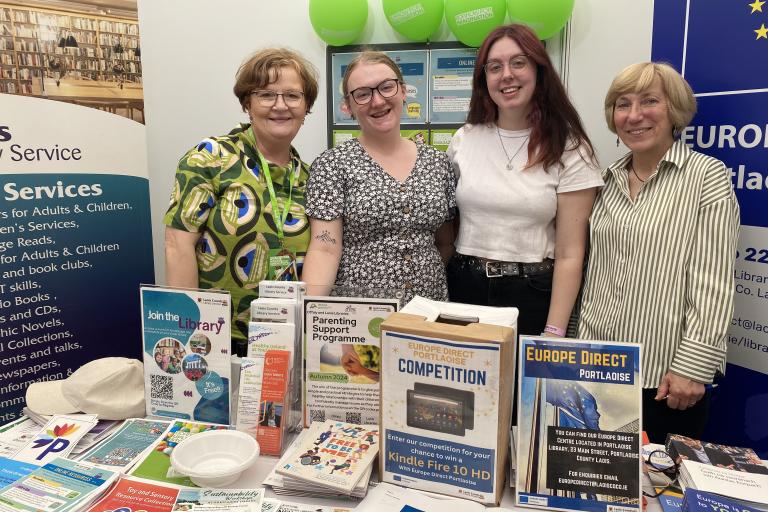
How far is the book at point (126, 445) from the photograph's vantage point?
4.17 ft

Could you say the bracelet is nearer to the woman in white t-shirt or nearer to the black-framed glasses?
the woman in white t-shirt

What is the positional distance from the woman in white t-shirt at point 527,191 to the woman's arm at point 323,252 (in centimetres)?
48

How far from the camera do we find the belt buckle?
193 cm

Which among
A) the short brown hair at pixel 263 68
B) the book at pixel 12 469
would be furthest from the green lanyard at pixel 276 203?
the book at pixel 12 469

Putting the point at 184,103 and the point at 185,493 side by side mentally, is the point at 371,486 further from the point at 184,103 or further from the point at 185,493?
the point at 184,103

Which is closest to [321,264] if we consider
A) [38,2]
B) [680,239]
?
[680,239]

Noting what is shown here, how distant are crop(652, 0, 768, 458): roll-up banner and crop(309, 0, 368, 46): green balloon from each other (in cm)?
159

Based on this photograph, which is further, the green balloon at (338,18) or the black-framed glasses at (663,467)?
the green balloon at (338,18)

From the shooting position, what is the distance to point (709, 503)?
1.06 metres

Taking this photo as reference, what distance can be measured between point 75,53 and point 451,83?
1.95m

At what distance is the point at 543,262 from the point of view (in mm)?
1922

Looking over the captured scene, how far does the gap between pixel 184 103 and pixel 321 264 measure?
225cm

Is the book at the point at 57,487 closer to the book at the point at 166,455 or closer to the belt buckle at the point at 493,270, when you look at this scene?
the book at the point at 166,455

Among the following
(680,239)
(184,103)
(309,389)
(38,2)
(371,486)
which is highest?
(38,2)
